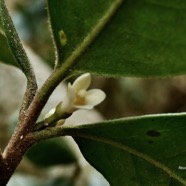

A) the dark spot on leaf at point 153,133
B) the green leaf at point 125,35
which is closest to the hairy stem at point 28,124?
the green leaf at point 125,35

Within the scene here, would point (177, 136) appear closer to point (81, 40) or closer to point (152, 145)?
point (152, 145)

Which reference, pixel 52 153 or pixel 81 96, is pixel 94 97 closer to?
pixel 81 96

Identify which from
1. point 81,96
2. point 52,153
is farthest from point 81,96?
point 52,153

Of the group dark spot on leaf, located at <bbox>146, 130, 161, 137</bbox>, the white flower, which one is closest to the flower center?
A: the white flower

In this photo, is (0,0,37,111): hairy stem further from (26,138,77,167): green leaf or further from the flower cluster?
(26,138,77,167): green leaf

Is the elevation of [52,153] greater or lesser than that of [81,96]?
lesser

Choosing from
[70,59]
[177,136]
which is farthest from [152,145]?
[70,59]

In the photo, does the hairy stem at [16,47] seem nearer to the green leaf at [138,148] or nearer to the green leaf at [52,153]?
the green leaf at [138,148]

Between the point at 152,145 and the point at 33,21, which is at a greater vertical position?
the point at 152,145
